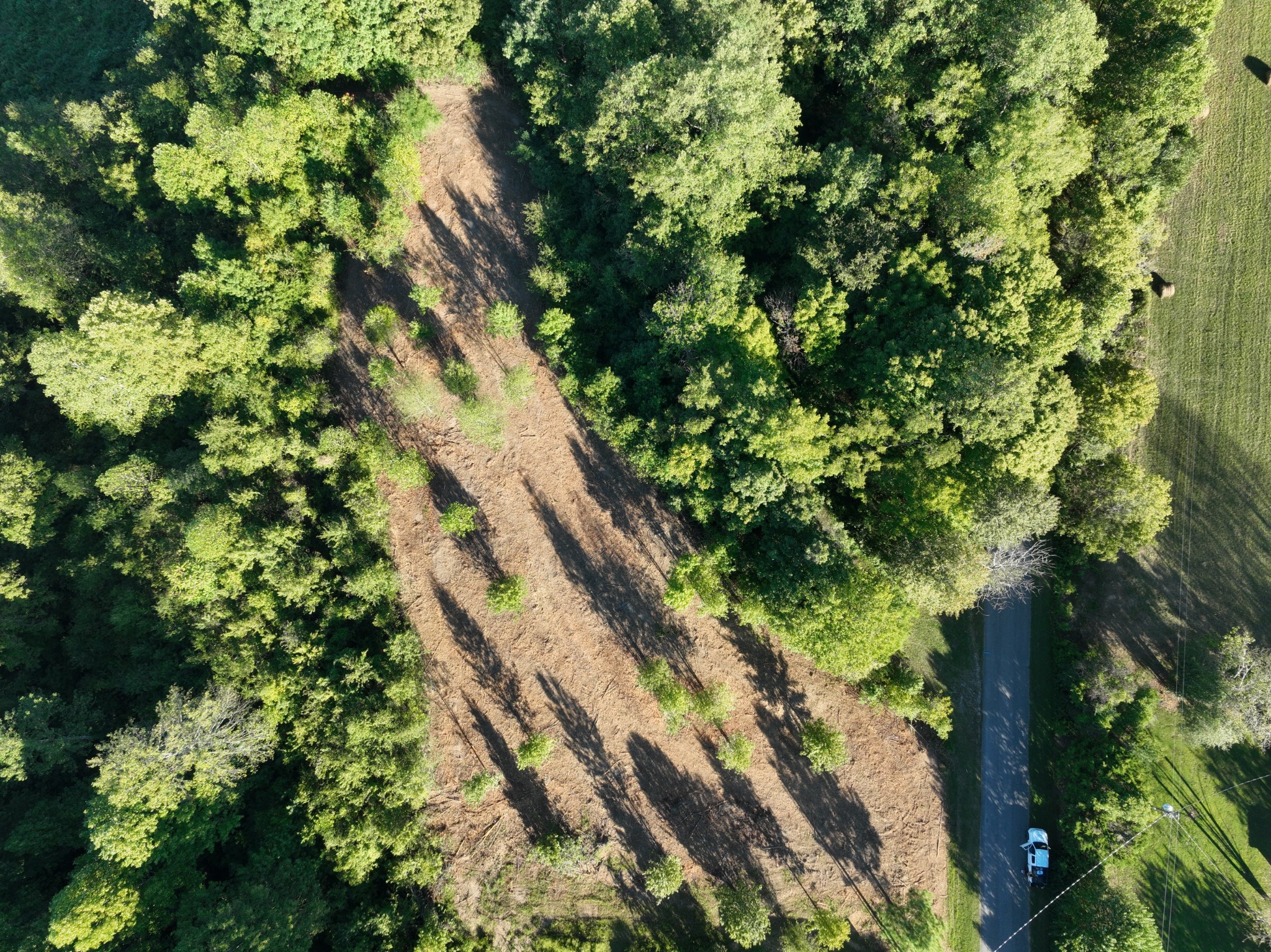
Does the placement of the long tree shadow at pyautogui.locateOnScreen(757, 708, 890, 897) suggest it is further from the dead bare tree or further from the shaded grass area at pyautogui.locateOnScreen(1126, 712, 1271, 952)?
the shaded grass area at pyautogui.locateOnScreen(1126, 712, 1271, 952)

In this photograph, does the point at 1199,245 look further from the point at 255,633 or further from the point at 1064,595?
the point at 255,633

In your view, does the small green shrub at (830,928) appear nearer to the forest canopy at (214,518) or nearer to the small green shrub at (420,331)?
the forest canopy at (214,518)

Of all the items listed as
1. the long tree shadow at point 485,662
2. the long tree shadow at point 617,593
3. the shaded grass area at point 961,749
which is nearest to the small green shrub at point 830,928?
the shaded grass area at point 961,749

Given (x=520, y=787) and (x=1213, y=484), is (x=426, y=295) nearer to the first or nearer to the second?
(x=520, y=787)

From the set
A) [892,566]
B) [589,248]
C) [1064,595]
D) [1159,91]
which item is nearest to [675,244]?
[589,248]

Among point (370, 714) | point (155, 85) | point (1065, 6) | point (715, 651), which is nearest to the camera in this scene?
point (1065, 6)

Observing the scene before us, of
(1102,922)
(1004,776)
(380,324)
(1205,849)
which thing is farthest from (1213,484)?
(380,324)

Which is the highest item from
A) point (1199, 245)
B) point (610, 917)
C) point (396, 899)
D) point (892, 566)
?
point (1199, 245)
